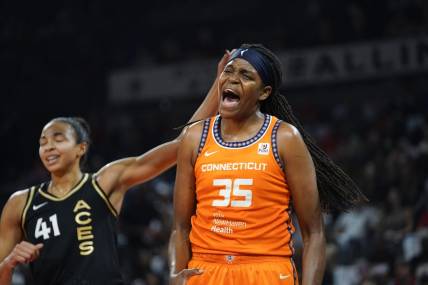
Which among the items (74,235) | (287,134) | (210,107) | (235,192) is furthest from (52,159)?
(287,134)

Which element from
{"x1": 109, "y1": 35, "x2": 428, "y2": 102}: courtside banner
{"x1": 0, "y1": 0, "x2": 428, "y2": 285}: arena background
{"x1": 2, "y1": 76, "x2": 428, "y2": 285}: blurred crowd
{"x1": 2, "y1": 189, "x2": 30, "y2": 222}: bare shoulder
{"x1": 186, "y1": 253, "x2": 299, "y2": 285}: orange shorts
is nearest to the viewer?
{"x1": 186, "y1": 253, "x2": 299, "y2": 285}: orange shorts

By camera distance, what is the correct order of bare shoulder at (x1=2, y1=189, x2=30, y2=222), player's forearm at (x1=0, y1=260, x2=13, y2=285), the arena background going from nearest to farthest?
player's forearm at (x1=0, y1=260, x2=13, y2=285) → bare shoulder at (x1=2, y1=189, x2=30, y2=222) → the arena background

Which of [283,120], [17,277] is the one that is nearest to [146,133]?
[17,277]

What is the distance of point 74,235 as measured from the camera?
4406 mm

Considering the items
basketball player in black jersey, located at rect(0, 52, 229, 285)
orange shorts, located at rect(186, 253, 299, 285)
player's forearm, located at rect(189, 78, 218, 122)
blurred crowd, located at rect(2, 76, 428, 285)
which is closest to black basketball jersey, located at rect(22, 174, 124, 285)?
basketball player in black jersey, located at rect(0, 52, 229, 285)

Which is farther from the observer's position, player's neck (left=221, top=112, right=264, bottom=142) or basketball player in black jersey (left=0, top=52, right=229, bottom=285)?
basketball player in black jersey (left=0, top=52, right=229, bottom=285)

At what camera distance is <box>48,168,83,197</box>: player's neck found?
4.58m

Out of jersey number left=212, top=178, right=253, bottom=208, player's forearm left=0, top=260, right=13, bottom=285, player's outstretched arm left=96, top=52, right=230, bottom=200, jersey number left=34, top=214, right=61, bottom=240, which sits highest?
player's outstretched arm left=96, top=52, right=230, bottom=200

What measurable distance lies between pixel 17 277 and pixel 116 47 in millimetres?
6734

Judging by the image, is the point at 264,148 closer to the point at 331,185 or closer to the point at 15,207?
the point at 331,185

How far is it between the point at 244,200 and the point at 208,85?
34.4 ft

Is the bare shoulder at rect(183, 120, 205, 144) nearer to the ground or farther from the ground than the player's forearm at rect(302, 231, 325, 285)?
farther from the ground

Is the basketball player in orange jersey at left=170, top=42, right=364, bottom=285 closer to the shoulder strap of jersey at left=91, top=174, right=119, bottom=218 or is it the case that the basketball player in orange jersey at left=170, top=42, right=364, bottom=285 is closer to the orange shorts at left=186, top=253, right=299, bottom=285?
the orange shorts at left=186, top=253, right=299, bottom=285

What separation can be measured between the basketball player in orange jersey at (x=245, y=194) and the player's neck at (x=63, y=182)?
1.28m
